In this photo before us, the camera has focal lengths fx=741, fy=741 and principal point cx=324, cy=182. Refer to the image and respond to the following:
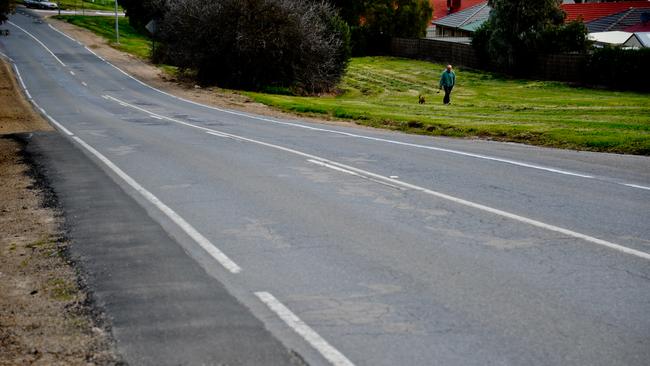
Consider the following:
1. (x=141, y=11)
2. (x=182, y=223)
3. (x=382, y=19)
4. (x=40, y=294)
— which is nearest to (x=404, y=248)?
(x=182, y=223)

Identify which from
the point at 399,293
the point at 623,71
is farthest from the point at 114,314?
the point at 623,71

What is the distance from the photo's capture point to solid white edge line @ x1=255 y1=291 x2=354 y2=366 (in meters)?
5.50

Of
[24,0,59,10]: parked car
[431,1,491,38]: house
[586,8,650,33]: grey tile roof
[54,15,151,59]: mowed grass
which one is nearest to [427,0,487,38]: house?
[431,1,491,38]: house

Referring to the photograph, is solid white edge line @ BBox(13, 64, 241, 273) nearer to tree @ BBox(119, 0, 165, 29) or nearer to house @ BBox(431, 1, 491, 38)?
tree @ BBox(119, 0, 165, 29)

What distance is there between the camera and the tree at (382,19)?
68.6 meters

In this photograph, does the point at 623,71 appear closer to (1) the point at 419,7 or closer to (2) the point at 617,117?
(2) the point at 617,117

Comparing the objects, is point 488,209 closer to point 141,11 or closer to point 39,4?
point 141,11

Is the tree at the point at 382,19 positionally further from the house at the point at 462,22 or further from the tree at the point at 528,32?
the tree at the point at 528,32

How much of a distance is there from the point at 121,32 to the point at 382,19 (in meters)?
31.3

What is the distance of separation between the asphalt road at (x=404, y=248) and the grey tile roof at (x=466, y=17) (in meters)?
60.4

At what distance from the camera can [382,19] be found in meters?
69.6

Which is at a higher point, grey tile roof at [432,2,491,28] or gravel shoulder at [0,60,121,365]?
grey tile roof at [432,2,491,28]

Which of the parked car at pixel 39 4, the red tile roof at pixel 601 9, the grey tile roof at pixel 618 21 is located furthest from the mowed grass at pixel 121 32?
the red tile roof at pixel 601 9

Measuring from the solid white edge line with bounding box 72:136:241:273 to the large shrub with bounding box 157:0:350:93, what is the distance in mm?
29365
